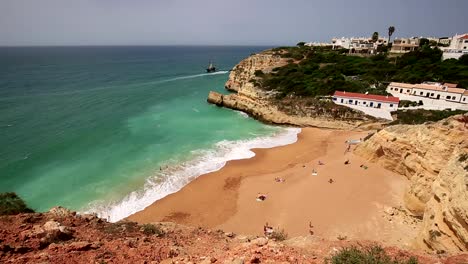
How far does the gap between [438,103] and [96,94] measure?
5634cm

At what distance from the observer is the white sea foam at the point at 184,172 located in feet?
59.6

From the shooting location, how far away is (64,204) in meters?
18.5

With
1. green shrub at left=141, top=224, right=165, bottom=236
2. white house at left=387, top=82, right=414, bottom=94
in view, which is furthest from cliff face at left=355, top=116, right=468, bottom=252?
white house at left=387, top=82, right=414, bottom=94

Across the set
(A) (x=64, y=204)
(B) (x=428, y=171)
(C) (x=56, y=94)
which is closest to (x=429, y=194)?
(B) (x=428, y=171)

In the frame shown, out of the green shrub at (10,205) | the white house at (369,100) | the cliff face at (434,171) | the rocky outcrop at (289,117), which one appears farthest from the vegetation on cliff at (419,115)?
the green shrub at (10,205)

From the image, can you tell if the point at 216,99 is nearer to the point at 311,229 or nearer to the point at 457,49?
the point at 311,229

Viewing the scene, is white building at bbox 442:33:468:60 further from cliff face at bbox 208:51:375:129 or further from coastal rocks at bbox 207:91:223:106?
coastal rocks at bbox 207:91:223:106

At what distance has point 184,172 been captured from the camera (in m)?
23.0

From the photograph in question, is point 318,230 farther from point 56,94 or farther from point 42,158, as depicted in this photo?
point 56,94

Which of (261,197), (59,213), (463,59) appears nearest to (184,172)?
(261,197)

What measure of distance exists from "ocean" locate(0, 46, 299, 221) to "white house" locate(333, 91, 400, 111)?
963cm

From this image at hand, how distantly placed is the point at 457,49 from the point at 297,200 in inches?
2392

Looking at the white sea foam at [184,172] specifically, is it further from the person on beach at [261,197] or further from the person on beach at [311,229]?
the person on beach at [311,229]

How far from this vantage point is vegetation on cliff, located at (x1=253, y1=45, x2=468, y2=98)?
142 ft
